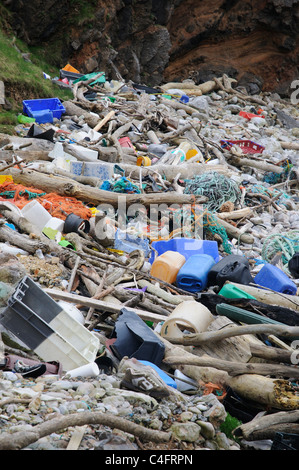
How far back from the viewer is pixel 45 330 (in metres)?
3.48

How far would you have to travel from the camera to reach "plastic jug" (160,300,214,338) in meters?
3.84

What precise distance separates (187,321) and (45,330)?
1069 mm

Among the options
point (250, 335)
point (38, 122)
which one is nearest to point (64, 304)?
point (250, 335)

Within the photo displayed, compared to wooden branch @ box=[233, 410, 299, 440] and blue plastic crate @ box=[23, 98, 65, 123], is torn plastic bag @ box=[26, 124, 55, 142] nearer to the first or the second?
blue plastic crate @ box=[23, 98, 65, 123]

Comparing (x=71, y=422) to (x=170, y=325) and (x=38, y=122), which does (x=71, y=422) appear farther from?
(x=38, y=122)

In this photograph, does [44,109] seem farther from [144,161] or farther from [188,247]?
[188,247]

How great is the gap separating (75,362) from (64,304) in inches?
28.6

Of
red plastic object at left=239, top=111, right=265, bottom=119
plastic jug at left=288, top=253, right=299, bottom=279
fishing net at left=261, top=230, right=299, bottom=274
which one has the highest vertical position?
plastic jug at left=288, top=253, right=299, bottom=279

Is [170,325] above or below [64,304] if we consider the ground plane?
below

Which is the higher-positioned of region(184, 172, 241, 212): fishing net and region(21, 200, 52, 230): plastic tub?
region(21, 200, 52, 230): plastic tub

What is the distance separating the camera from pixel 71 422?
2344 mm

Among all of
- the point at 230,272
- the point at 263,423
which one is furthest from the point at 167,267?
the point at 263,423

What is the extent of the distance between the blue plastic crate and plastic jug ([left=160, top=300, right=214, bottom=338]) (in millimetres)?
7125

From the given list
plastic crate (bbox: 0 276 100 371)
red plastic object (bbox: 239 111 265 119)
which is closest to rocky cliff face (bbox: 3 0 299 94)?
red plastic object (bbox: 239 111 265 119)
